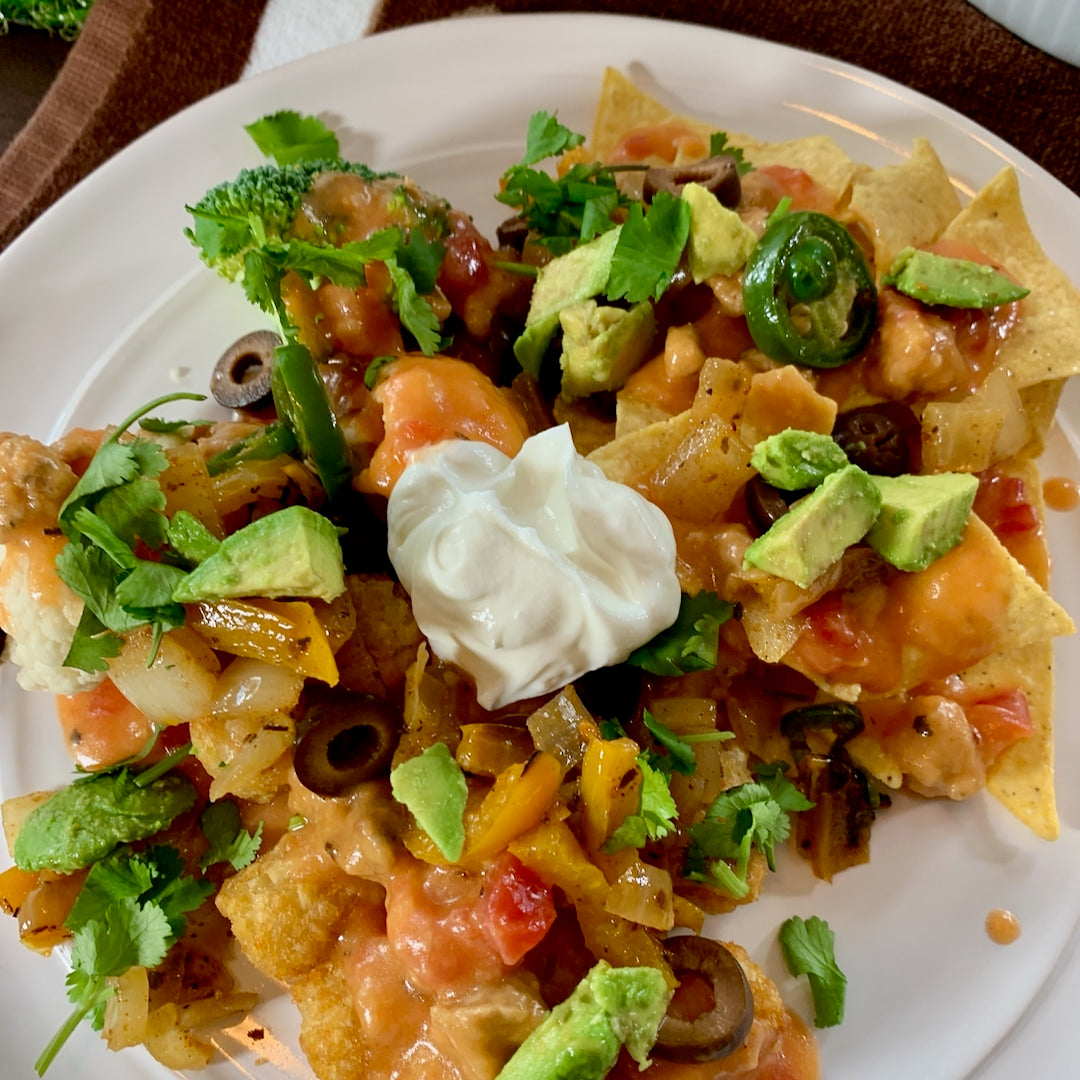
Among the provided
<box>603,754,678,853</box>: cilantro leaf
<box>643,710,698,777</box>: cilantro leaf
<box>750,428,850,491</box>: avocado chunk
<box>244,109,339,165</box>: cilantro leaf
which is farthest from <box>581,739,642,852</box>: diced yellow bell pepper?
<box>244,109,339,165</box>: cilantro leaf

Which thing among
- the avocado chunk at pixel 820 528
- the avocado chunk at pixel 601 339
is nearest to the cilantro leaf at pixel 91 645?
the avocado chunk at pixel 601 339

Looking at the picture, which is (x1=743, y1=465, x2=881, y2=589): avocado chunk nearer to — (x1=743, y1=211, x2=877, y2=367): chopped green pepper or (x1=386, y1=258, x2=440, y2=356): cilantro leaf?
(x1=743, y1=211, x2=877, y2=367): chopped green pepper

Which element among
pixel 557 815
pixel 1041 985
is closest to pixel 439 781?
pixel 557 815

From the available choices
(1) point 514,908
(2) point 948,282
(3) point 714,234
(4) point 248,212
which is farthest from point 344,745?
(2) point 948,282

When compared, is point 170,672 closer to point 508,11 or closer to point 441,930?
point 441,930

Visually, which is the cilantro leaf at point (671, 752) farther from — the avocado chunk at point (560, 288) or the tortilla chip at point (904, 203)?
the tortilla chip at point (904, 203)

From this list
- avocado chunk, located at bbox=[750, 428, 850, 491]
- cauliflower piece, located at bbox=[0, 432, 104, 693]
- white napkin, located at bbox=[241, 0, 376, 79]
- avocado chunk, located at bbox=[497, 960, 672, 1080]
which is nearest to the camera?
avocado chunk, located at bbox=[497, 960, 672, 1080]
